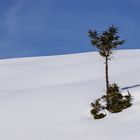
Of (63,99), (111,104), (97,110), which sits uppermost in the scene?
(63,99)

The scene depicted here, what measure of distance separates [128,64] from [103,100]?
2797 centimetres

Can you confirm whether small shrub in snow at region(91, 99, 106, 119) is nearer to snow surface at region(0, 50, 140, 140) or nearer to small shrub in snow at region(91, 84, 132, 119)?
small shrub in snow at region(91, 84, 132, 119)

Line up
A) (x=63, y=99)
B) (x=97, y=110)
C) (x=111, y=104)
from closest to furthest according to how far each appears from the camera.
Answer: (x=97, y=110) < (x=111, y=104) < (x=63, y=99)

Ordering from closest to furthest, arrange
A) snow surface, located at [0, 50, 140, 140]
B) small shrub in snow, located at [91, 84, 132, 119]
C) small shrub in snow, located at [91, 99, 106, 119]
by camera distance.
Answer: snow surface, located at [0, 50, 140, 140], small shrub in snow, located at [91, 99, 106, 119], small shrub in snow, located at [91, 84, 132, 119]

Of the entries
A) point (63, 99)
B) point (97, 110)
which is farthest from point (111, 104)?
point (63, 99)

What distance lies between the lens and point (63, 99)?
5488cm

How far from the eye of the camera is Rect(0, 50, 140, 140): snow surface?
43.0m

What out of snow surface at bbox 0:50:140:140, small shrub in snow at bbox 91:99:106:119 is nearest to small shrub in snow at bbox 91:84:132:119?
small shrub in snow at bbox 91:99:106:119

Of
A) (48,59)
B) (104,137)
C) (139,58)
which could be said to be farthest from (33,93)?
(48,59)

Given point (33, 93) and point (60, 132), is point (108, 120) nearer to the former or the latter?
point (60, 132)

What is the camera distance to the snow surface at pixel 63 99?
43.0m

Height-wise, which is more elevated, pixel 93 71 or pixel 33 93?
pixel 93 71

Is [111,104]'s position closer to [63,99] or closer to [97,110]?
[97,110]

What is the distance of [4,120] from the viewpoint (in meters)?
50.0
